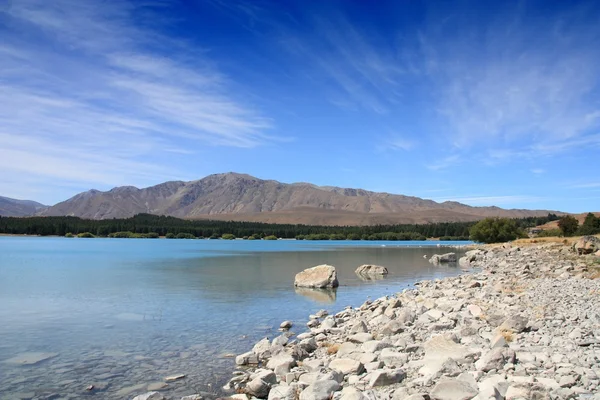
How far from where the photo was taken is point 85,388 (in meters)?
12.2

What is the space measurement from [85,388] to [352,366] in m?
7.04

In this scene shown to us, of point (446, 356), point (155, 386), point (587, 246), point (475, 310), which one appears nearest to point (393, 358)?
point (446, 356)

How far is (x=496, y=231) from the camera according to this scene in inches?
4232

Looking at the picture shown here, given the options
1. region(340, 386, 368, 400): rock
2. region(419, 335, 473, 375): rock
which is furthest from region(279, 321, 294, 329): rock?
region(340, 386, 368, 400): rock

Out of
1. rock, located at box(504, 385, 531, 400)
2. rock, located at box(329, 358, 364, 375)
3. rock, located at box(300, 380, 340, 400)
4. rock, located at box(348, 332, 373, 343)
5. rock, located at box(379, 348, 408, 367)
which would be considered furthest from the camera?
rock, located at box(348, 332, 373, 343)

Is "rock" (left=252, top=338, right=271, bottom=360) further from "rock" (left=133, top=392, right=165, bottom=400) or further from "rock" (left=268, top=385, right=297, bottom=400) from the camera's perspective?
"rock" (left=133, top=392, right=165, bottom=400)

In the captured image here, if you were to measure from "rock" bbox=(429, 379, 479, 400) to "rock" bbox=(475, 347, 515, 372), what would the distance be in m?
1.64

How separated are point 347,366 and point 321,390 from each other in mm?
1924

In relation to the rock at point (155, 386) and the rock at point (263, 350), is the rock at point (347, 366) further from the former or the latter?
the rock at point (155, 386)

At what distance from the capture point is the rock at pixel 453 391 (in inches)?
335

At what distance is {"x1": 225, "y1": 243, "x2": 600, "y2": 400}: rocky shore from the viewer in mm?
8914

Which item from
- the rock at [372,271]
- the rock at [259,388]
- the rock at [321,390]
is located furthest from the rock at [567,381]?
the rock at [372,271]

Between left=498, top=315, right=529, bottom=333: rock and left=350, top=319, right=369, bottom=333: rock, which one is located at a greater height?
left=498, top=315, right=529, bottom=333: rock

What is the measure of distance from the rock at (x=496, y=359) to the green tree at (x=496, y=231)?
10375 centimetres
